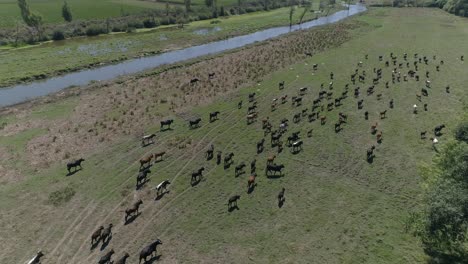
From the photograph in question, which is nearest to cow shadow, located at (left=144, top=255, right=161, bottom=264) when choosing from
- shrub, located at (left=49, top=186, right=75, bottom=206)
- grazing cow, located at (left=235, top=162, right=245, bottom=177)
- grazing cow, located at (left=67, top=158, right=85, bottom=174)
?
shrub, located at (left=49, top=186, right=75, bottom=206)

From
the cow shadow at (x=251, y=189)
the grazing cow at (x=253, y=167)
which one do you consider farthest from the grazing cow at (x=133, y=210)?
the grazing cow at (x=253, y=167)

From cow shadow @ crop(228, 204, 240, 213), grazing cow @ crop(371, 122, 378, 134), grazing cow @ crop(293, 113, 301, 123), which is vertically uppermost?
grazing cow @ crop(293, 113, 301, 123)

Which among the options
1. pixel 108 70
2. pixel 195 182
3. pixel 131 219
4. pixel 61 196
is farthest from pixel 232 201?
pixel 108 70

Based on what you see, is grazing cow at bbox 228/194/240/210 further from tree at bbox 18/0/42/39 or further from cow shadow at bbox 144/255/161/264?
tree at bbox 18/0/42/39

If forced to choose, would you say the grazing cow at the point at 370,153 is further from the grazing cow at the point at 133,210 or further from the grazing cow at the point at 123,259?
the grazing cow at the point at 123,259

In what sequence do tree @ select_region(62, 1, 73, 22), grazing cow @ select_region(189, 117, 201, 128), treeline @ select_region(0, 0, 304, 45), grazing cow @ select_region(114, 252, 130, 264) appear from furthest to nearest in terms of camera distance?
1. tree @ select_region(62, 1, 73, 22)
2. treeline @ select_region(0, 0, 304, 45)
3. grazing cow @ select_region(189, 117, 201, 128)
4. grazing cow @ select_region(114, 252, 130, 264)

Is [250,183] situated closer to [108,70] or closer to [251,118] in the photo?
[251,118]

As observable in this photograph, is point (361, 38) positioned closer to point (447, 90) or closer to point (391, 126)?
point (447, 90)
